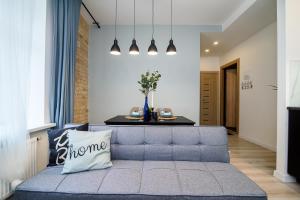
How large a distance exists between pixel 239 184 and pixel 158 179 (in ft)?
1.89

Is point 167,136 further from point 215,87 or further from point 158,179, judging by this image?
point 215,87

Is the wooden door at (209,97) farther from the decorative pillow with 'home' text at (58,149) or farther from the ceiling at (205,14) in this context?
the decorative pillow with 'home' text at (58,149)

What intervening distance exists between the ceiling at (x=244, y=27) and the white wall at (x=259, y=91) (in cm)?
19

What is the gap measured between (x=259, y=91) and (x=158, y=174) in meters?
3.91

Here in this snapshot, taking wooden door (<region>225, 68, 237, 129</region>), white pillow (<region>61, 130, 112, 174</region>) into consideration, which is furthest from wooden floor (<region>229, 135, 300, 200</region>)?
white pillow (<region>61, 130, 112, 174</region>)

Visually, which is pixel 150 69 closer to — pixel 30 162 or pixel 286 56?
pixel 286 56

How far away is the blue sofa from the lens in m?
1.22

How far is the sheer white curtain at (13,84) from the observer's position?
4.61 feet

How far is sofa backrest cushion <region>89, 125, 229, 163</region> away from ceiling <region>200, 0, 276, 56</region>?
8.36ft

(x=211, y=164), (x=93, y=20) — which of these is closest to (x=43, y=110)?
(x=211, y=164)

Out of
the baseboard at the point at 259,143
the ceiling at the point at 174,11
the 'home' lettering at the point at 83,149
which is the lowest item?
the baseboard at the point at 259,143

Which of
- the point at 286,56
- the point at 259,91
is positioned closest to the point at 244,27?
the point at 259,91

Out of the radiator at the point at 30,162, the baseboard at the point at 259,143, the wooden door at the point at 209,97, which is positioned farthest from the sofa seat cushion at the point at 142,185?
the wooden door at the point at 209,97

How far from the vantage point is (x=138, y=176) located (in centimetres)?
144
